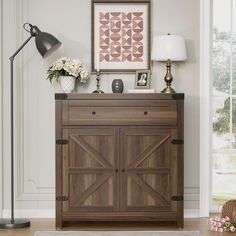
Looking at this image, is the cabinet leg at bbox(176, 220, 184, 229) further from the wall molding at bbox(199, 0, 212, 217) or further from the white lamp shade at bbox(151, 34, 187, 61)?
the white lamp shade at bbox(151, 34, 187, 61)

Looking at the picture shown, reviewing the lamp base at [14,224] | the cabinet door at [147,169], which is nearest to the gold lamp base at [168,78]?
the cabinet door at [147,169]

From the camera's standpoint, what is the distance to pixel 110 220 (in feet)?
17.0

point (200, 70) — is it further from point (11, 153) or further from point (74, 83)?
point (11, 153)

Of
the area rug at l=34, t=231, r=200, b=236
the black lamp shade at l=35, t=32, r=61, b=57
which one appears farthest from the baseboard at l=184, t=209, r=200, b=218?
the black lamp shade at l=35, t=32, r=61, b=57

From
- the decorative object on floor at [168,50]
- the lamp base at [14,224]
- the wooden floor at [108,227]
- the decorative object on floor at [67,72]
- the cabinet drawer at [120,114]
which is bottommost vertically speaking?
the wooden floor at [108,227]

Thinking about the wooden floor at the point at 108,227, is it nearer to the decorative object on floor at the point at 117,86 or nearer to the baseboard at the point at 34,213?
the baseboard at the point at 34,213

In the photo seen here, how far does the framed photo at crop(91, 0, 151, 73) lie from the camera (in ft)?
18.3

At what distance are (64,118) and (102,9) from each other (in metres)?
1.07

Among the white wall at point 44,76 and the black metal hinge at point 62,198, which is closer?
the black metal hinge at point 62,198

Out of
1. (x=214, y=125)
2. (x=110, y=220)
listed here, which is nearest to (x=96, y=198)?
(x=110, y=220)

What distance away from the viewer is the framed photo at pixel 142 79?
5449 millimetres

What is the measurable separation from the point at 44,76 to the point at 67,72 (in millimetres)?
334

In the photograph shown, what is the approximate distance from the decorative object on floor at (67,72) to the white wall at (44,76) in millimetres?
238

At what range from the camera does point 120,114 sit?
16.8 ft
